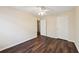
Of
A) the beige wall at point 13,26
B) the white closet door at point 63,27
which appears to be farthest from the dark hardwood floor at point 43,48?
the white closet door at point 63,27

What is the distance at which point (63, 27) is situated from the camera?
18.2 ft

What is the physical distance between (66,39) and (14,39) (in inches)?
105

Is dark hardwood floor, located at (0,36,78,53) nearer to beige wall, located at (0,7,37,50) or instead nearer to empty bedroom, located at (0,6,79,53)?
empty bedroom, located at (0,6,79,53)

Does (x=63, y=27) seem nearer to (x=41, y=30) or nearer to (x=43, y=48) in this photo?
(x=41, y=30)

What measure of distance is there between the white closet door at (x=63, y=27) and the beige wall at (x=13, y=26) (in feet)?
5.58

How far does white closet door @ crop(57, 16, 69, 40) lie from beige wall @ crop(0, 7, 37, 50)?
170 cm

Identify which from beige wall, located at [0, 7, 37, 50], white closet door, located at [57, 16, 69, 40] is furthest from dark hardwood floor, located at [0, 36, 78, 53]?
white closet door, located at [57, 16, 69, 40]

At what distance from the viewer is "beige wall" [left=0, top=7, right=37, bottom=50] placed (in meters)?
3.64

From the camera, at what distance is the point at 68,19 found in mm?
5051

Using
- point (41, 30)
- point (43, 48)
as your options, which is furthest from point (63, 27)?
point (43, 48)
